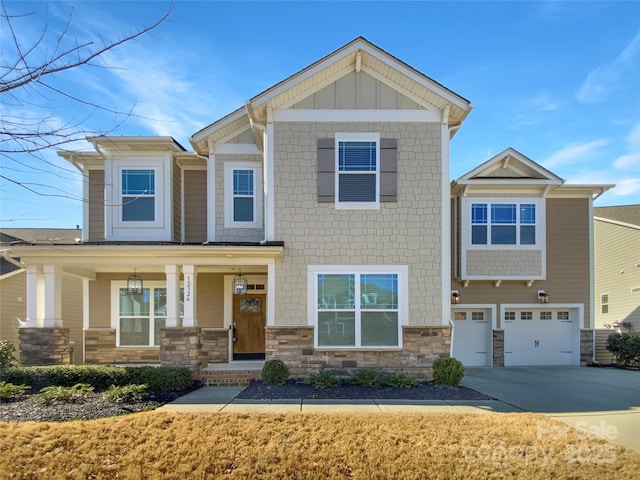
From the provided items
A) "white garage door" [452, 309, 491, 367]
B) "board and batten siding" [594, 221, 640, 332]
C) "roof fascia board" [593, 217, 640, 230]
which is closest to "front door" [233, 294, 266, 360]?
"white garage door" [452, 309, 491, 367]

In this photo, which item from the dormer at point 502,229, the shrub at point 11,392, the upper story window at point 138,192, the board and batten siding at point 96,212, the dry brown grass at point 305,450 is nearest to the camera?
the dry brown grass at point 305,450

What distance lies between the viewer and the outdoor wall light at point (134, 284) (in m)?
12.4

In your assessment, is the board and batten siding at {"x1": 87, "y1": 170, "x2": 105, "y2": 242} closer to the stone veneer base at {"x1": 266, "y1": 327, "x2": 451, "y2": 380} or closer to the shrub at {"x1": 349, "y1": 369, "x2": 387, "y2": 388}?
the stone veneer base at {"x1": 266, "y1": 327, "x2": 451, "y2": 380}

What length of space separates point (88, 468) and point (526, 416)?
21.1ft

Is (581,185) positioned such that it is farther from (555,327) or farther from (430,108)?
(430,108)

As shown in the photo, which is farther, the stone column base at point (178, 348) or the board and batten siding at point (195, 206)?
the board and batten siding at point (195, 206)

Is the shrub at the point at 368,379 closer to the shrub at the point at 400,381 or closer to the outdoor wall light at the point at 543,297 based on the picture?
the shrub at the point at 400,381

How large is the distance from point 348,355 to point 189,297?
13.2ft

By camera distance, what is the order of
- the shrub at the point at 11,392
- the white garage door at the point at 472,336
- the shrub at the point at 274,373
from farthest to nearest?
the white garage door at the point at 472,336 → the shrub at the point at 274,373 → the shrub at the point at 11,392

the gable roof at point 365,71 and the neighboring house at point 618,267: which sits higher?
the gable roof at point 365,71

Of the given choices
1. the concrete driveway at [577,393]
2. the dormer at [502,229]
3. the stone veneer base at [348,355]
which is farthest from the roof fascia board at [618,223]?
the stone veneer base at [348,355]

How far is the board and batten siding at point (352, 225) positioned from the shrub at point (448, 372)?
947 mm

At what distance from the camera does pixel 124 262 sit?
10.5 m

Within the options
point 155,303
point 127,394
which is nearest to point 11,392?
point 127,394
